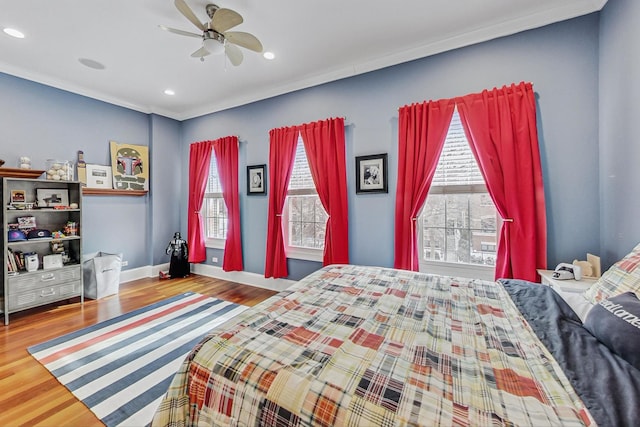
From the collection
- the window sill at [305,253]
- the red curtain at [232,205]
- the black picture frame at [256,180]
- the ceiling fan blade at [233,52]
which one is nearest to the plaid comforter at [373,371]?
the window sill at [305,253]

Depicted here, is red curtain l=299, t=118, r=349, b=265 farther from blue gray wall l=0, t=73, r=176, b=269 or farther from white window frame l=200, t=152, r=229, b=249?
blue gray wall l=0, t=73, r=176, b=269

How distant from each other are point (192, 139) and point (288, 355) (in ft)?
15.6

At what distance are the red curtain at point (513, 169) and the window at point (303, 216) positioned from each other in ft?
6.33

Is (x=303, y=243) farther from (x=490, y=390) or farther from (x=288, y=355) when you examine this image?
(x=490, y=390)

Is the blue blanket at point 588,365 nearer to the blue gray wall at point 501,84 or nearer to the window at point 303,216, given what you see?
the blue gray wall at point 501,84

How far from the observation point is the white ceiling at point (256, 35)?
2227mm

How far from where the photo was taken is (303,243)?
371 centimetres

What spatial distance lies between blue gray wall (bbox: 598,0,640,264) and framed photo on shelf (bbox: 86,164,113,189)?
5.91 metres

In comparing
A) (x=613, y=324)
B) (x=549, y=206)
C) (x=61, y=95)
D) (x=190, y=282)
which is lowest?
(x=190, y=282)

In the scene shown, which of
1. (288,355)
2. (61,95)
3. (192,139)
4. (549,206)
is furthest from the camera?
(192,139)

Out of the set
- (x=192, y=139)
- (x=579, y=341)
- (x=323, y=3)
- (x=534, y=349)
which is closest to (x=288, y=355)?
(x=534, y=349)

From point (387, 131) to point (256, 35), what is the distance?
5.53 feet

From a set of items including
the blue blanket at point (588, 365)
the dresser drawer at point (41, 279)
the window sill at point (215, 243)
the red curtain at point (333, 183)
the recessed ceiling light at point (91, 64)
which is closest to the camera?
the blue blanket at point (588, 365)

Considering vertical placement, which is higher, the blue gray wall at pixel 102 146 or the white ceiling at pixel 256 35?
the white ceiling at pixel 256 35
